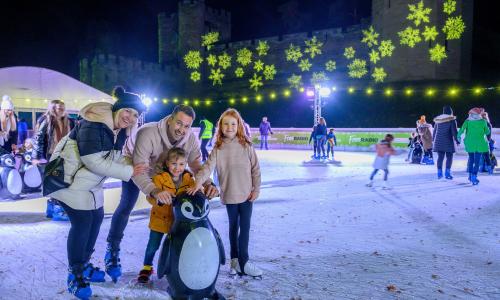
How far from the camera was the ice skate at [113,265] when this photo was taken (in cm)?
315

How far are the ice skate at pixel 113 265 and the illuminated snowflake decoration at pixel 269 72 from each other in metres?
33.4

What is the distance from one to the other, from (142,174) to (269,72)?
3384 cm

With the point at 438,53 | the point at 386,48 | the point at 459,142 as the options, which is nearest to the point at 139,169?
the point at 459,142

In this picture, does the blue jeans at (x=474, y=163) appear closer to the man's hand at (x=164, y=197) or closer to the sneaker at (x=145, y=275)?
the sneaker at (x=145, y=275)

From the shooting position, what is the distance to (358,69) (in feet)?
101

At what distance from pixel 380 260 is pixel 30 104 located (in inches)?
549

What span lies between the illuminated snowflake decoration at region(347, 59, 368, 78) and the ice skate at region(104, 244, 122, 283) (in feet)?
95.6

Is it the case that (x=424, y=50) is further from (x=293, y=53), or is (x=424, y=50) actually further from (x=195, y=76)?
(x=195, y=76)

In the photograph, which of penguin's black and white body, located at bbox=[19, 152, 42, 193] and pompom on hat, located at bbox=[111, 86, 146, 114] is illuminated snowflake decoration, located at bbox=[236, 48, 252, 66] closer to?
penguin's black and white body, located at bbox=[19, 152, 42, 193]

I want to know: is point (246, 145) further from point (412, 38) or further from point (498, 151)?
point (412, 38)

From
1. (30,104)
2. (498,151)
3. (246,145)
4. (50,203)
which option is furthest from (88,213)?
(498,151)

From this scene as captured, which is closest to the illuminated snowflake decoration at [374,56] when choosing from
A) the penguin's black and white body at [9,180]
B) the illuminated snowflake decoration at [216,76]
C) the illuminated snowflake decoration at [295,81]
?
the illuminated snowflake decoration at [295,81]

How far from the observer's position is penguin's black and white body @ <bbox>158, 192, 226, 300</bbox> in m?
2.63

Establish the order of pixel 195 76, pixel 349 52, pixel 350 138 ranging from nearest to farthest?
pixel 350 138 → pixel 349 52 → pixel 195 76
